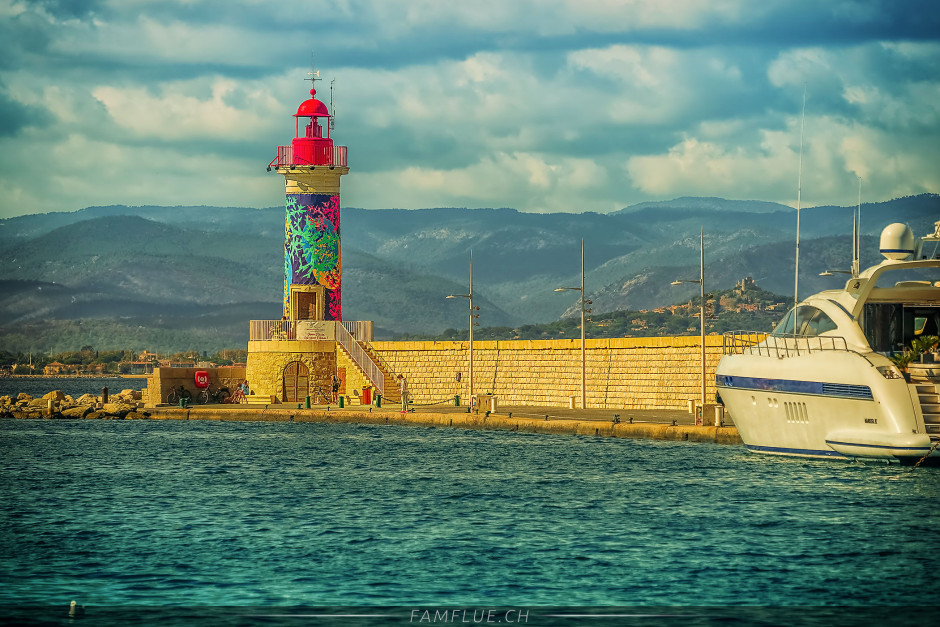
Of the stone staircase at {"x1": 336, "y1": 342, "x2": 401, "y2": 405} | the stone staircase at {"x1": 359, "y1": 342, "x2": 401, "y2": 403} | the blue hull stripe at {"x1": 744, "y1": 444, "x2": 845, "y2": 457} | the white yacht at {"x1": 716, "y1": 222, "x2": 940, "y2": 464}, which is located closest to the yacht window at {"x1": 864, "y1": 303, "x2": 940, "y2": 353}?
the white yacht at {"x1": 716, "y1": 222, "x2": 940, "y2": 464}

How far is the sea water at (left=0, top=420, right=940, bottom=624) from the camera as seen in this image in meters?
20.2

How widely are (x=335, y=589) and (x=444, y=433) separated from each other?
1137 inches

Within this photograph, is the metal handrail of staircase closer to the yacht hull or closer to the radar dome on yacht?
the yacht hull

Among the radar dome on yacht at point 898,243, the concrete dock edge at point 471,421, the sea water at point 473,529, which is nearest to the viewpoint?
the sea water at point 473,529

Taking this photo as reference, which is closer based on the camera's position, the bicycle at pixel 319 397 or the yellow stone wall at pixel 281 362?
the yellow stone wall at pixel 281 362

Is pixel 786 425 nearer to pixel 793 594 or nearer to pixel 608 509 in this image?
pixel 608 509

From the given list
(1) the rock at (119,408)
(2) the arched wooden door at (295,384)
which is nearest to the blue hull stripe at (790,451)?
(2) the arched wooden door at (295,384)

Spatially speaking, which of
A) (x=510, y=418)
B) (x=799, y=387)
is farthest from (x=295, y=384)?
(x=799, y=387)

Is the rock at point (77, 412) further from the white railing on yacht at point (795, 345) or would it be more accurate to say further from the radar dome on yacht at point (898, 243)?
the radar dome on yacht at point (898, 243)

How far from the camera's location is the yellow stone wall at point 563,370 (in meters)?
47.4

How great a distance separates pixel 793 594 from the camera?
776 inches

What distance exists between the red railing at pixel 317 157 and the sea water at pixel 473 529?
732 inches

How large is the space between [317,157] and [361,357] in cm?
897

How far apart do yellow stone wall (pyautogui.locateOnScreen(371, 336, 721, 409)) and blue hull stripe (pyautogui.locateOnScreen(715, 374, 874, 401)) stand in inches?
447
